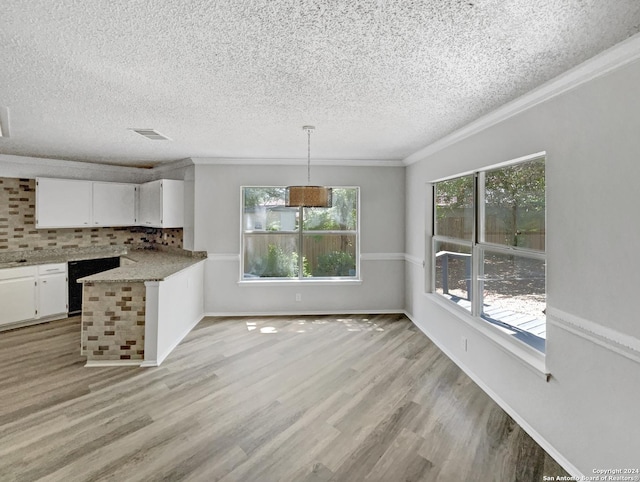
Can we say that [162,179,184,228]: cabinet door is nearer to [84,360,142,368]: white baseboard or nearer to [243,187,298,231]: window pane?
[243,187,298,231]: window pane

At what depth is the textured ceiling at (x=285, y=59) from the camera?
1.38 meters

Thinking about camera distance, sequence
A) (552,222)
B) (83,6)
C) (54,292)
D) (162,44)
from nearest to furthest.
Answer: (83,6) → (162,44) → (552,222) → (54,292)

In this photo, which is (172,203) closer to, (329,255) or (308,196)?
(329,255)

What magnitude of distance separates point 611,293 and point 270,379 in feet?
8.70

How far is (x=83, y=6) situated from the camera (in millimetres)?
1352

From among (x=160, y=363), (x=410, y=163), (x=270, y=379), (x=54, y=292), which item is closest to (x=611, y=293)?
(x=270, y=379)

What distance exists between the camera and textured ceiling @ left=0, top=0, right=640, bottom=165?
1381mm

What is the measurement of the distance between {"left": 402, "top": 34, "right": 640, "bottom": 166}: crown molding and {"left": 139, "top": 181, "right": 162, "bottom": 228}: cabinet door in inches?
168

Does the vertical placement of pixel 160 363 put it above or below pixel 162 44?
below

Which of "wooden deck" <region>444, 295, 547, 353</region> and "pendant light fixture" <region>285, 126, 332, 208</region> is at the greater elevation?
"pendant light fixture" <region>285, 126, 332, 208</region>

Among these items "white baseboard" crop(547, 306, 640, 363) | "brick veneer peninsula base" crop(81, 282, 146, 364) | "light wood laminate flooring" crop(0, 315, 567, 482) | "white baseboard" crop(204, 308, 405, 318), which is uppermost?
"white baseboard" crop(547, 306, 640, 363)

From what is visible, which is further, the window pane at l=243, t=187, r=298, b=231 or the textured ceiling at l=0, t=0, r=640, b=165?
the window pane at l=243, t=187, r=298, b=231

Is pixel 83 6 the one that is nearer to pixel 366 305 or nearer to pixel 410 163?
pixel 410 163

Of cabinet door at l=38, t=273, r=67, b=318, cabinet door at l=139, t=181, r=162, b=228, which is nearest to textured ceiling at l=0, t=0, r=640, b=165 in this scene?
cabinet door at l=139, t=181, r=162, b=228
